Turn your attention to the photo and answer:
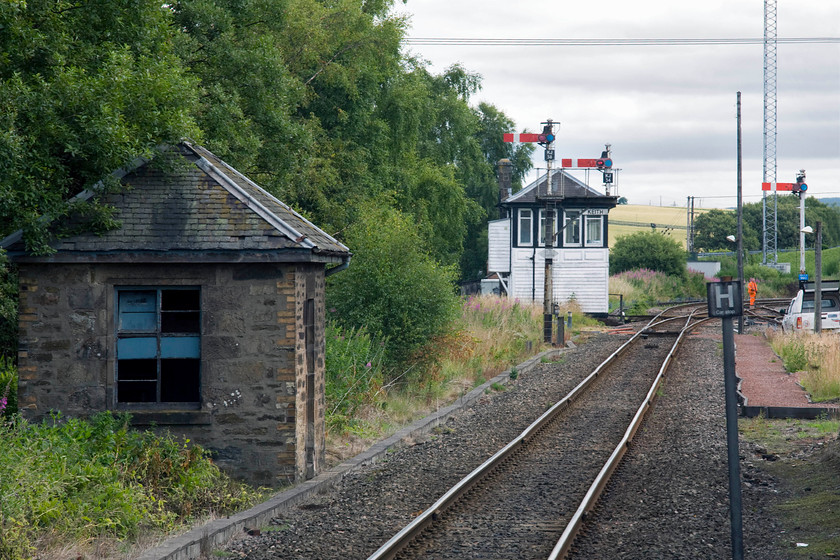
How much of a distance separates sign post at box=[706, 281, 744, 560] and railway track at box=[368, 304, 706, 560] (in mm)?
1528

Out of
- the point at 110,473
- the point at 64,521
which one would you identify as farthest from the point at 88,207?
the point at 64,521

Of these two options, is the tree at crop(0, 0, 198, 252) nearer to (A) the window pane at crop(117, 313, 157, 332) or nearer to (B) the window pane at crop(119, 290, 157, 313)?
(B) the window pane at crop(119, 290, 157, 313)

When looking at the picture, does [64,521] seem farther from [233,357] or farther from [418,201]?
[418,201]

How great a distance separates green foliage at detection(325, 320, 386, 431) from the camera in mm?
13305

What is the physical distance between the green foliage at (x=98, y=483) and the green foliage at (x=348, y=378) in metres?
3.51

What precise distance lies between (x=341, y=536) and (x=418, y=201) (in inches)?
1192

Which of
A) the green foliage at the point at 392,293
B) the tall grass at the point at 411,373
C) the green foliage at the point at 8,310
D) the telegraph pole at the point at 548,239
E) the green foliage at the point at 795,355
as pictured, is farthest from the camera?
the telegraph pole at the point at 548,239

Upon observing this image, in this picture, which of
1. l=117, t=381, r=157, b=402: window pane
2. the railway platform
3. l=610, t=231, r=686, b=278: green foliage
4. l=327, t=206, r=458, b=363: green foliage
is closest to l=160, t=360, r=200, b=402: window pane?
l=117, t=381, r=157, b=402: window pane

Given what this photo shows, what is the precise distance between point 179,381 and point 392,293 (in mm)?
6876

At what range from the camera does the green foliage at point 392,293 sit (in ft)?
56.3

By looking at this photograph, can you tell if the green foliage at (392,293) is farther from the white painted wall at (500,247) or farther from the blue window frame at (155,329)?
the white painted wall at (500,247)

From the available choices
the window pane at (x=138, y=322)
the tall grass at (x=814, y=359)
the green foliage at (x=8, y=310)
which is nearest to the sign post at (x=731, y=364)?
the window pane at (x=138, y=322)

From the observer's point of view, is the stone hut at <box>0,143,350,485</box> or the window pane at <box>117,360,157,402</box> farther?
the window pane at <box>117,360,157,402</box>

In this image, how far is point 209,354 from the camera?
1008 centimetres
